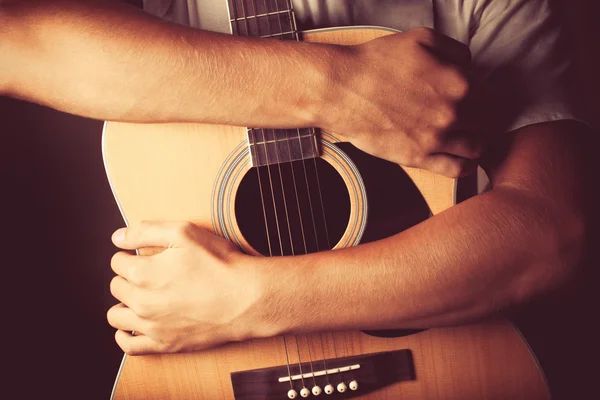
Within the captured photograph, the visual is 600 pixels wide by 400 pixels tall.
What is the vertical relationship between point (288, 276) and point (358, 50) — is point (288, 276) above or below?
below

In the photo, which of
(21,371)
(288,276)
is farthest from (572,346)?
(21,371)

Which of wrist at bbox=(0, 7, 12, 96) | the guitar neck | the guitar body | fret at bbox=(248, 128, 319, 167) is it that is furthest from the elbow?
wrist at bbox=(0, 7, 12, 96)

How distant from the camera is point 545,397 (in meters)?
Answer: 1.02

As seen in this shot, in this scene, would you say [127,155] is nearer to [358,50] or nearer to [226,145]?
[226,145]

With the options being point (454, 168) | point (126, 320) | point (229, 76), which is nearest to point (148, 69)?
point (229, 76)

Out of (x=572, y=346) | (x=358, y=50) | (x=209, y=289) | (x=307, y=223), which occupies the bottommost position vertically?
(x=572, y=346)

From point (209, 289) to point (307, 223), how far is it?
27cm

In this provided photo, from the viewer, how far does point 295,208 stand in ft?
3.44

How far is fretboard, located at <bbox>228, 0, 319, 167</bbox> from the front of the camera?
985 millimetres

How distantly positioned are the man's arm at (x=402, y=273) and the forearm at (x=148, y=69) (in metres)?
0.25

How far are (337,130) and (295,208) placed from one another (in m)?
0.21

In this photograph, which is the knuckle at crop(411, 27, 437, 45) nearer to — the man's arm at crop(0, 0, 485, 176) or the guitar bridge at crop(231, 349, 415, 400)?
the man's arm at crop(0, 0, 485, 176)

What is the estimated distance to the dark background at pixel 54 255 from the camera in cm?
141

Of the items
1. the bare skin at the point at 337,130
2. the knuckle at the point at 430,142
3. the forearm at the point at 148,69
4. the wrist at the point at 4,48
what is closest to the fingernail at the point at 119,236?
the bare skin at the point at 337,130
